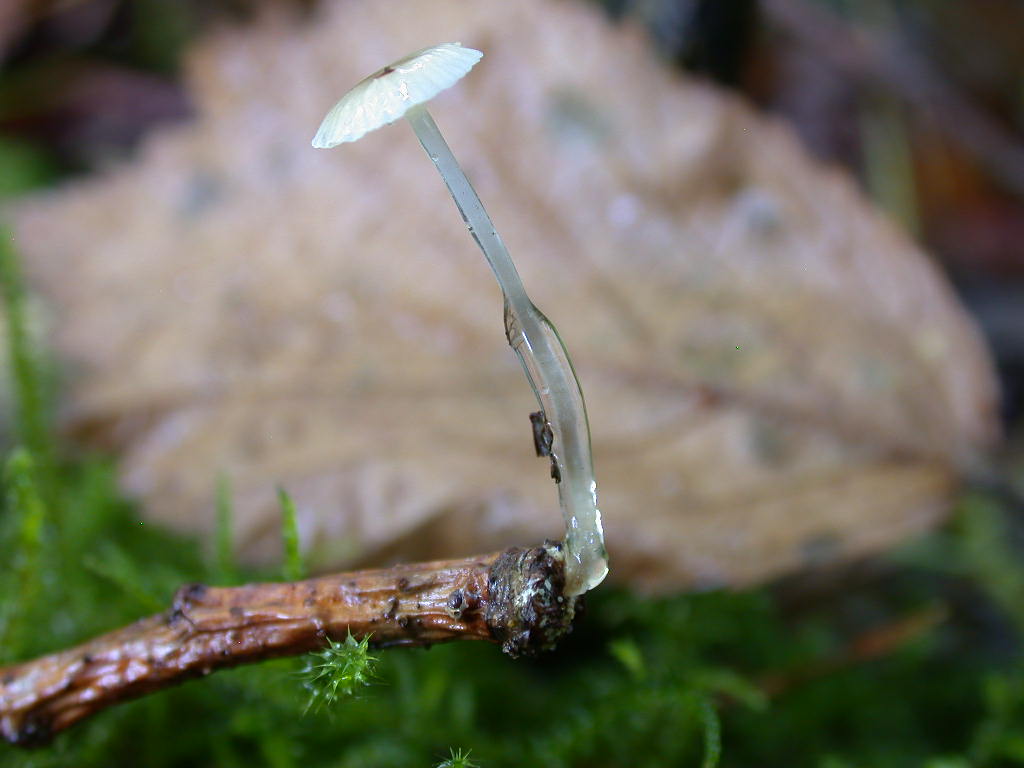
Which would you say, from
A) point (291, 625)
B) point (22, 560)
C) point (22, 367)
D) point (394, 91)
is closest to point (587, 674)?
point (291, 625)

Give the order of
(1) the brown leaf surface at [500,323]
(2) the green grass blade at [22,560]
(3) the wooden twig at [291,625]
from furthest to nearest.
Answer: (1) the brown leaf surface at [500,323] < (2) the green grass blade at [22,560] < (3) the wooden twig at [291,625]

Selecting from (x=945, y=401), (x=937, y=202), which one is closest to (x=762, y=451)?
(x=945, y=401)

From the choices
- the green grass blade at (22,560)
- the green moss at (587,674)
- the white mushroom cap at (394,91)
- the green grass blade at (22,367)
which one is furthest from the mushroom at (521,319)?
the green grass blade at (22,367)

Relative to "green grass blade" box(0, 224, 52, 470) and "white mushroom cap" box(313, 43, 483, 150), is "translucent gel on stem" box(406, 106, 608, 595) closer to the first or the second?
"white mushroom cap" box(313, 43, 483, 150)

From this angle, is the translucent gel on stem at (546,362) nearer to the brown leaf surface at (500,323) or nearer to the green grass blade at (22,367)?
the brown leaf surface at (500,323)

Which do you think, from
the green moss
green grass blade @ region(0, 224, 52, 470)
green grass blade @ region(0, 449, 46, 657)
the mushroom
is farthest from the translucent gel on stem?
green grass blade @ region(0, 224, 52, 470)

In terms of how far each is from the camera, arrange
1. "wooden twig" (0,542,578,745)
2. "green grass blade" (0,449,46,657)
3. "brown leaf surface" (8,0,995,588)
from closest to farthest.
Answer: "wooden twig" (0,542,578,745)
"green grass blade" (0,449,46,657)
"brown leaf surface" (8,0,995,588)

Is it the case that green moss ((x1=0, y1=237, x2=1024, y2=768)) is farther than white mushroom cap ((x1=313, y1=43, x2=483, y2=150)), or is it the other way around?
green moss ((x1=0, y1=237, x2=1024, y2=768))
